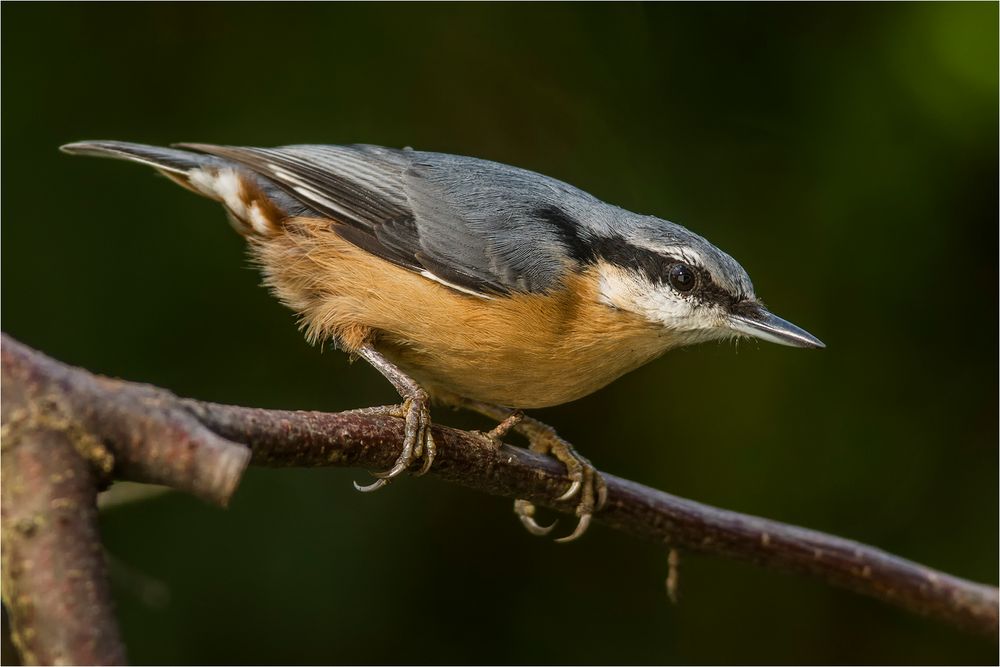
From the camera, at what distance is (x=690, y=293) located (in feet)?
8.91

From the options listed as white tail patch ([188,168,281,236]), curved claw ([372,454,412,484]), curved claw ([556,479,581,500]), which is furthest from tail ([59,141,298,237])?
curved claw ([556,479,581,500])

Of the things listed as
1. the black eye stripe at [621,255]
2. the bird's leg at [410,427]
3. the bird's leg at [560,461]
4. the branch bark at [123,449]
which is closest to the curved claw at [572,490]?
the bird's leg at [560,461]

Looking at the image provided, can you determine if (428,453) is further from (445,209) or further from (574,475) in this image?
(445,209)

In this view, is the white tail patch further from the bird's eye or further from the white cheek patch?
the bird's eye

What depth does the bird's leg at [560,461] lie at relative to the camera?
2.64 metres

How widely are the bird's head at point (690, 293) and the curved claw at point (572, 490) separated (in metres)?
0.47

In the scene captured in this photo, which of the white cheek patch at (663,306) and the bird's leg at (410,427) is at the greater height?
the white cheek patch at (663,306)

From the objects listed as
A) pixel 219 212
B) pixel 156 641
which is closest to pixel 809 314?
pixel 219 212

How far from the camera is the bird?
267cm

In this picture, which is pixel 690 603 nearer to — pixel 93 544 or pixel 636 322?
pixel 636 322

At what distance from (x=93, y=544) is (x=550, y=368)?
5.20 feet

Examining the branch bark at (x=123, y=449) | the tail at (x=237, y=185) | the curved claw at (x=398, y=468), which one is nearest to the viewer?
the branch bark at (x=123, y=449)

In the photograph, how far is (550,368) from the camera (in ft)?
8.76

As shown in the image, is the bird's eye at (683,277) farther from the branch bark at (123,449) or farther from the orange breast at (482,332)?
the branch bark at (123,449)
